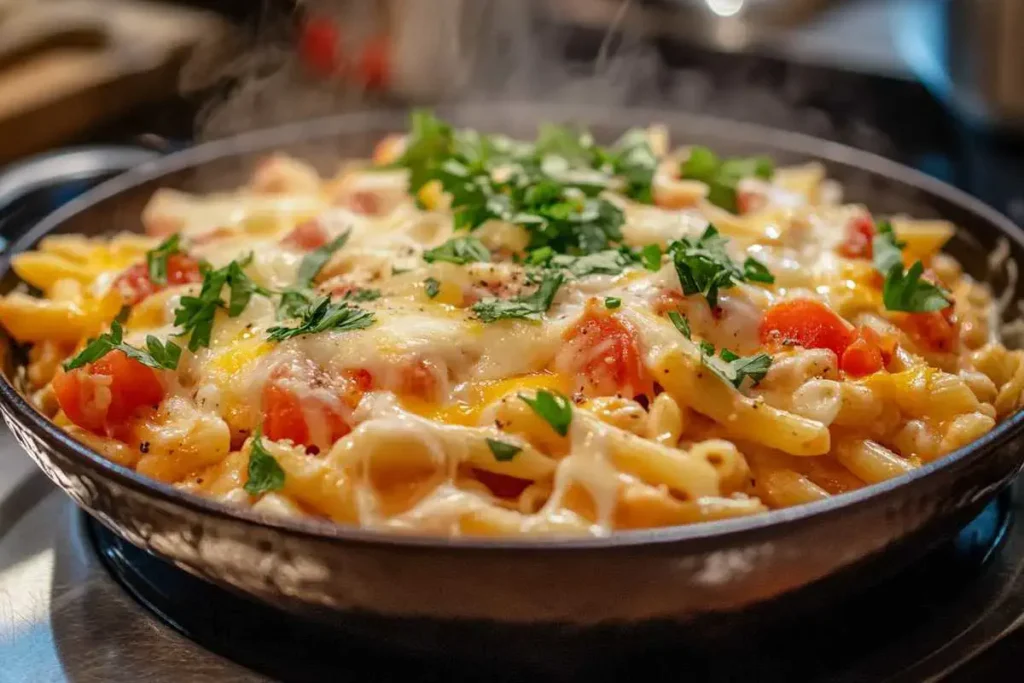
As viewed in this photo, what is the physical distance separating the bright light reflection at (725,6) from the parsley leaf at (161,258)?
321 centimetres

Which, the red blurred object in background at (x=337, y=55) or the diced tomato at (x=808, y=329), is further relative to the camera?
the red blurred object in background at (x=337, y=55)

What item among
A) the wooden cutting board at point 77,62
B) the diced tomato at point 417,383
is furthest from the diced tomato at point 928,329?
the wooden cutting board at point 77,62

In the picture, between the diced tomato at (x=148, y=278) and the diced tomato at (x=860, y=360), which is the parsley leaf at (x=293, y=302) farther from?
the diced tomato at (x=860, y=360)

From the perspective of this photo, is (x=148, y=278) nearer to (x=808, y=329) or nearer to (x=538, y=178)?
(x=538, y=178)

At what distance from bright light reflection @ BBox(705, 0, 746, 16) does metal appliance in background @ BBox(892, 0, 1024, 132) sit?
1.24 m

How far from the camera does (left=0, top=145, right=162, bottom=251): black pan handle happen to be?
9.23 ft

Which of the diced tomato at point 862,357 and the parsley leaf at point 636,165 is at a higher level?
the parsley leaf at point 636,165

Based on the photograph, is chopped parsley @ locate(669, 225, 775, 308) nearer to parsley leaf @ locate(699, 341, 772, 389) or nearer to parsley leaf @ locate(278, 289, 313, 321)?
parsley leaf @ locate(699, 341, 772, 389)

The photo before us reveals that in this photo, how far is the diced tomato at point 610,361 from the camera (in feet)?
5.84

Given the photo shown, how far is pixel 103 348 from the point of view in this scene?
6.23 ft

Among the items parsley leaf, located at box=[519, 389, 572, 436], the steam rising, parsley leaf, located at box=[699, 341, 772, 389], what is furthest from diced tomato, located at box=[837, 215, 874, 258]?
the steam rising

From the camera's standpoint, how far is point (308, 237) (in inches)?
92.0

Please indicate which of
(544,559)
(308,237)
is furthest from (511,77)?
(544,559)

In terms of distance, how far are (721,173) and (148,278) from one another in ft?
4.56
